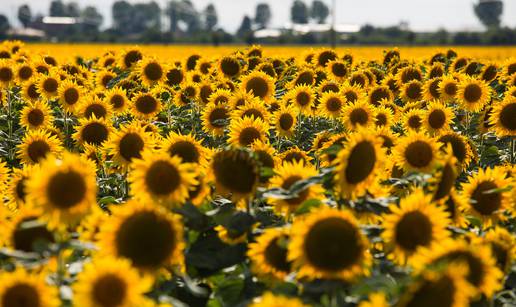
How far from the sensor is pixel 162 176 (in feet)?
11.0

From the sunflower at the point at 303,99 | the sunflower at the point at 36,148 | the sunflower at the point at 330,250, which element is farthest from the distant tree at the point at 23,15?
the sunflower at the point at 330,250

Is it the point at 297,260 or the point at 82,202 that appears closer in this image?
the point at 297,260

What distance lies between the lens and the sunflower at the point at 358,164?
11.0ft

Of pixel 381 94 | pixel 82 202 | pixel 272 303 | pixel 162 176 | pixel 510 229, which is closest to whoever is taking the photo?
pixel 272 303

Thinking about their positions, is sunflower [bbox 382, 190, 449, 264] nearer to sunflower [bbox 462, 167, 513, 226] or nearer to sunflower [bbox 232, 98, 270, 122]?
Result: sunflower [bbox 462, 167, 513, 226]

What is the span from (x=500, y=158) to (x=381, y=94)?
7.02ft

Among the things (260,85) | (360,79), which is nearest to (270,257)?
(260,85)

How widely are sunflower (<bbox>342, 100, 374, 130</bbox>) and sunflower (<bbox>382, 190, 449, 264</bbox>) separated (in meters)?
3.43

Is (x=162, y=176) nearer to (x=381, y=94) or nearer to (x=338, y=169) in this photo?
(x=338, y=169)

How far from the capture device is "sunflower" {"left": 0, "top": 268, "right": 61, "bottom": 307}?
2.67 m

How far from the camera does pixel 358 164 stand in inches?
134

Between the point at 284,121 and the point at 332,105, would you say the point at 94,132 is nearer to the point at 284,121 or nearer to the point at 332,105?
the point at 284,121

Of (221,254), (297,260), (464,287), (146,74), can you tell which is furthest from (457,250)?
(146,74)

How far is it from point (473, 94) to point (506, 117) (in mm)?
1579
